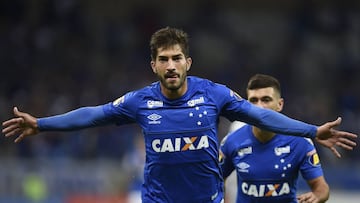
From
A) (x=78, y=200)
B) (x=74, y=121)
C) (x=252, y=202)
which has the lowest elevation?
(x=78, y=200)

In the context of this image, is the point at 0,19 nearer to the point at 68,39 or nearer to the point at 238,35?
the point at 68,39

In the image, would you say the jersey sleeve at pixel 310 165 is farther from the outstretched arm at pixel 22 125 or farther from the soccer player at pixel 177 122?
the outstretched arm at pixel 22 125

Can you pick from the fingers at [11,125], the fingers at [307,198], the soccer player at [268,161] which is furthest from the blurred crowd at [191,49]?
the fingers at [11,125]

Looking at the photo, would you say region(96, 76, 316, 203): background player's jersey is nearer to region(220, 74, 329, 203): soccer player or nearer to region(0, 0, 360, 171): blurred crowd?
region(220, 74, 329, 203): soccer player

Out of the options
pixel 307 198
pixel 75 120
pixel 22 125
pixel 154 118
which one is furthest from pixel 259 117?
pixel 22 125

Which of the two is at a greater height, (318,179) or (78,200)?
(318,179)

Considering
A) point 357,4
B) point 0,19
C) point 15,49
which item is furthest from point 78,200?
point 357,4

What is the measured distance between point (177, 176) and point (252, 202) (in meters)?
1.30

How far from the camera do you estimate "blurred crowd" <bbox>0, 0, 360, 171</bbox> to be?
1884cm

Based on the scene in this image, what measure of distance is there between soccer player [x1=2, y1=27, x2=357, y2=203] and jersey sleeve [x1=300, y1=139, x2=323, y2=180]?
3.28 ft

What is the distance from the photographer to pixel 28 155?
16781 mm

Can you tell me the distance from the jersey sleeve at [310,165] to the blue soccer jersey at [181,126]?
1.06m

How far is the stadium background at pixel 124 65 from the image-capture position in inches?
647

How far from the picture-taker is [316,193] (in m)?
7.86
